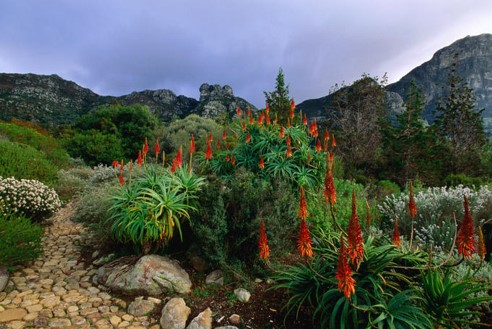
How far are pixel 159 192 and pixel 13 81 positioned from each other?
4368cm

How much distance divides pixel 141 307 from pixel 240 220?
4.64ft

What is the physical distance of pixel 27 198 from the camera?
202 inches

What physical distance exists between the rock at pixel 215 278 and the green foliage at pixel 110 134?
12059 millimetres

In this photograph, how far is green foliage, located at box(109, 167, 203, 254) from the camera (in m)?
3.54

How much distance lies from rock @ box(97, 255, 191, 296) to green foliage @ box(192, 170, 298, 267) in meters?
0.40

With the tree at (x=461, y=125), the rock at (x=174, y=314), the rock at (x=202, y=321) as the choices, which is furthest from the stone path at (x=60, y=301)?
the tree at (x=461, y=125)

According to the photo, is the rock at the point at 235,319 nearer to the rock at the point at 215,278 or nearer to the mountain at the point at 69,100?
the rock at the point at 215,278

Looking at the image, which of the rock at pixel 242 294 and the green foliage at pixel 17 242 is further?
the green foliage at pixel 17 242

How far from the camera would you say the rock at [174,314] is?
285cm

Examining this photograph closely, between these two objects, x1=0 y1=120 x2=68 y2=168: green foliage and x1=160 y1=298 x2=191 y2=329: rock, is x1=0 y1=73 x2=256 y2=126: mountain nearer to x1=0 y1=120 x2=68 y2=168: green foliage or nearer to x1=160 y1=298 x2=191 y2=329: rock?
x1=0 y1=120 x2=68 y2=168: green foliage

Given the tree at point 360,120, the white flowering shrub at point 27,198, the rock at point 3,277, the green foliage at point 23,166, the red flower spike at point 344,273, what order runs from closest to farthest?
the red flower spike at point 344,273
the rock at point 3,277
the white flowering shrub at point 27,198
the green foliage at point 23,166
the tree at point 360,120

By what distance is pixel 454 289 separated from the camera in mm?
2213

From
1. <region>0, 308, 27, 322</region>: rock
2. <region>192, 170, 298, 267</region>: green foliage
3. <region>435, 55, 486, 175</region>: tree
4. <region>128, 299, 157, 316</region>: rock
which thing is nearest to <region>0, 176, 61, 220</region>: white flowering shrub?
<region>0, 308, 27, 322</region>: rock

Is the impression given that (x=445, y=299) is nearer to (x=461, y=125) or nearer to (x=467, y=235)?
(x=467, y=235)
